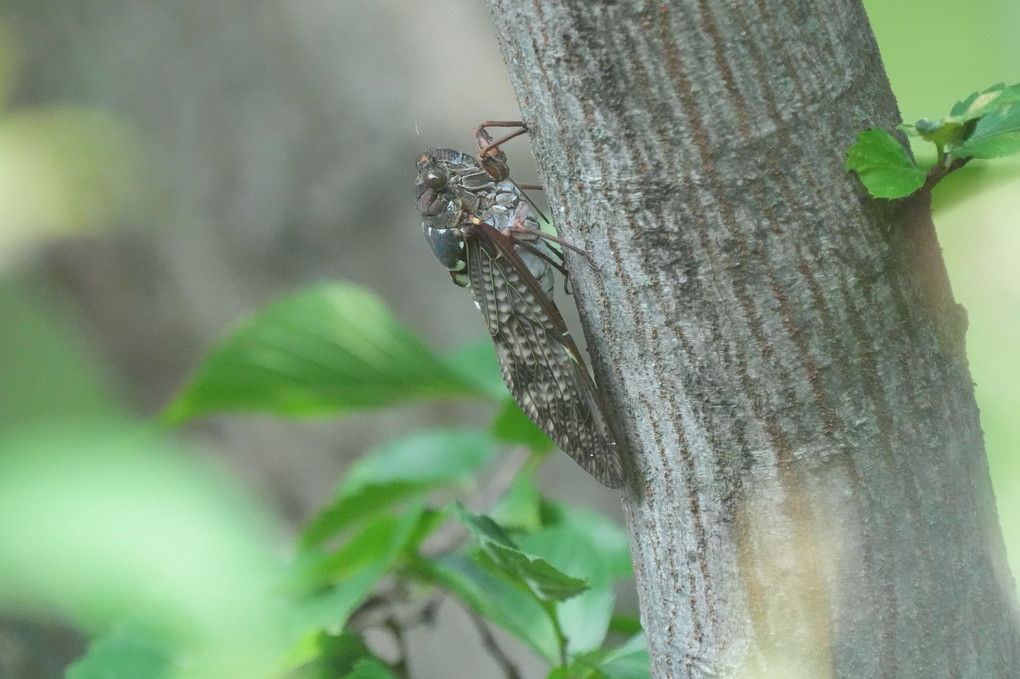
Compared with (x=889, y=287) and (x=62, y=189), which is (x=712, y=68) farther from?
(x=62, y=189)

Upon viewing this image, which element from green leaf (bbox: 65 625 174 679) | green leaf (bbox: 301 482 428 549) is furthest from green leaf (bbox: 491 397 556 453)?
green leaf (bbox: 65 625 174 679)

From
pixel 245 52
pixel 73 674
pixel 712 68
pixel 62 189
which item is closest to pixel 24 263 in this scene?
pixel 62 189

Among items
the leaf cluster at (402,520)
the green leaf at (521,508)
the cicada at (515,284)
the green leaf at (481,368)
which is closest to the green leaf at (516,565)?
the leaf cluster at (402,520)

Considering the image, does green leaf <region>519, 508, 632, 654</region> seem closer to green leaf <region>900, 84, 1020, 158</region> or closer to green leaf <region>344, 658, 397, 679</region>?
green leaf <region>344, 658, 397, 679</region>

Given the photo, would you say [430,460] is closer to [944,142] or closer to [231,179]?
[944,142]

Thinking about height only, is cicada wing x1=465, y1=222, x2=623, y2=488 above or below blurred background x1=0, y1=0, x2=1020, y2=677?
below
